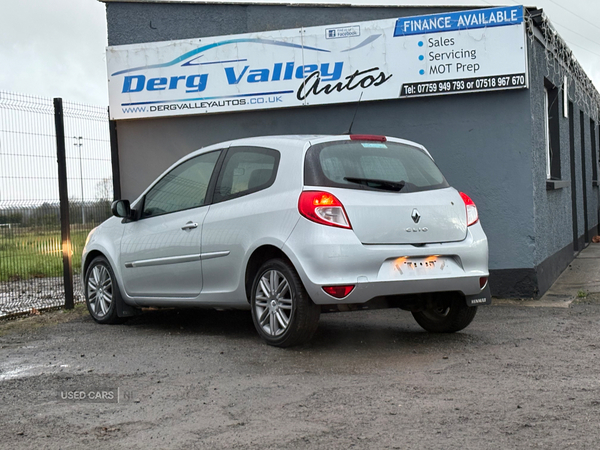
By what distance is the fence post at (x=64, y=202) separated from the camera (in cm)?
930

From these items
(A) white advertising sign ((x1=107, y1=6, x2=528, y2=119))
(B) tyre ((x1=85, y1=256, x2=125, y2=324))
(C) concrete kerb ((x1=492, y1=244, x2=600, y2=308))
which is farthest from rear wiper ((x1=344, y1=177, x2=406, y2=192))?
(A) white advertising sign ((x1=107, y1=6, x2=528, y2=119))

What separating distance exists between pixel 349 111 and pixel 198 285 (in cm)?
390

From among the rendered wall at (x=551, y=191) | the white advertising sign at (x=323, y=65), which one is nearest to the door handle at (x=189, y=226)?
the white advertising sign at (x=323, y=65)

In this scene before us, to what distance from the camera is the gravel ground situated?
153 inches

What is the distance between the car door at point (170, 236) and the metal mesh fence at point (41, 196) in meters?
1.70

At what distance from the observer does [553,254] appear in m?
10.6

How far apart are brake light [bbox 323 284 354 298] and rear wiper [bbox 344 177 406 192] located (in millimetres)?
845

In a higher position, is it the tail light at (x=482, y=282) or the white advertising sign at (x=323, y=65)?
the white advertising sign at (x=323, y=65)

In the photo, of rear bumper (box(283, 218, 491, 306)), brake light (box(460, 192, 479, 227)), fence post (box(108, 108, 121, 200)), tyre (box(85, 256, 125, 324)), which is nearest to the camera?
rear bumper (box(283, 218, 491, 306))

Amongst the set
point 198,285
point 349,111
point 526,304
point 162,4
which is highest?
point 162,4

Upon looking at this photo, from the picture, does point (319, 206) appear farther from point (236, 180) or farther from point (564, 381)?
point (564, 381)

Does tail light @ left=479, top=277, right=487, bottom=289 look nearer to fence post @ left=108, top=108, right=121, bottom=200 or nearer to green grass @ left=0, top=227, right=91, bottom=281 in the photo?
green grass @ left=0, top=227, right=91, bottom=281

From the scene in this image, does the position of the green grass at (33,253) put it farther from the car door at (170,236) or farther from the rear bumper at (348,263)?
the rear bumper at (348,263)

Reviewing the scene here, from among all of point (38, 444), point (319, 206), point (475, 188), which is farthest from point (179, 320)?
point (38, 444)
